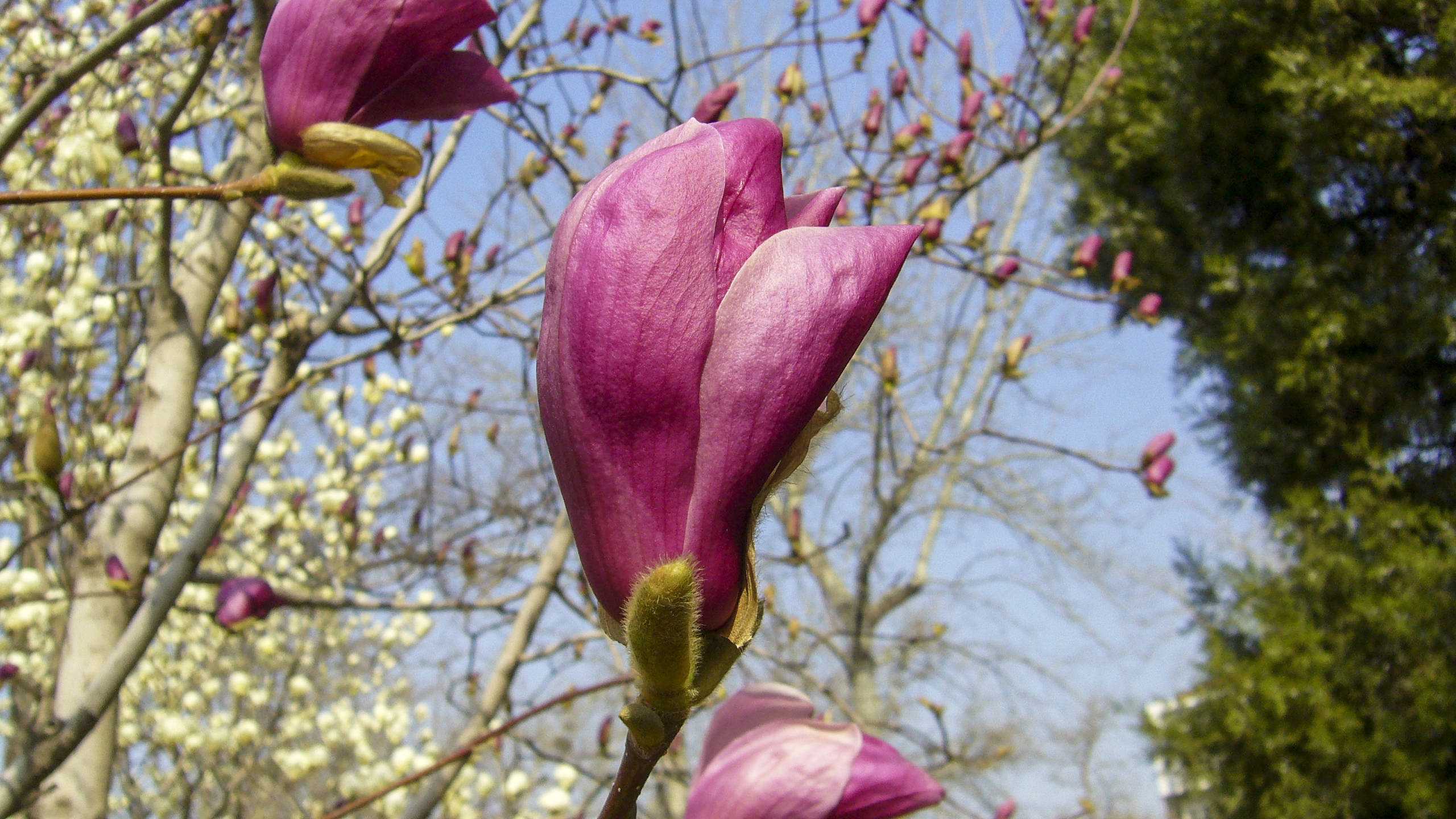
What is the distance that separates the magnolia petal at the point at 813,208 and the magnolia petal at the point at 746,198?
0.05 feet

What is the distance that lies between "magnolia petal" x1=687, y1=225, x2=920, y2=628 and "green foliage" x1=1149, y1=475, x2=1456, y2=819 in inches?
146

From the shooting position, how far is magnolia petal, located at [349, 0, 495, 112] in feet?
1.91

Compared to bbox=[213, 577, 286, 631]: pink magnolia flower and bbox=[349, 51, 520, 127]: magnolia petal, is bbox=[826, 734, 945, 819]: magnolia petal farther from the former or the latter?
bbox=[213, 577, 286, 631]: pink magnolia flower

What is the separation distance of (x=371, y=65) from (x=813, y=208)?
32 centimetres

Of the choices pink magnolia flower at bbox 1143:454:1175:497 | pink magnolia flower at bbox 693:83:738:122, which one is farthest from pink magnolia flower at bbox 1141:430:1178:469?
pink magnolia flower at bbox 693:83:738:122

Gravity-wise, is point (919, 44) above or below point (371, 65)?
above

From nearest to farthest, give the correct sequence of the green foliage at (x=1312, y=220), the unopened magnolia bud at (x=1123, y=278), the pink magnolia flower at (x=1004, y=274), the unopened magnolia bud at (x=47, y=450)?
the unopened magnolia bud at (x=47, y=450) → the pink magnolia flower at (x=1004, y=274) → the unopened magnolia bud at (x=1123, y=278) → the green foliage at (x=1312, y=220)

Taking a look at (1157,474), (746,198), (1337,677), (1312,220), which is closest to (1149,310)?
(1157,474)

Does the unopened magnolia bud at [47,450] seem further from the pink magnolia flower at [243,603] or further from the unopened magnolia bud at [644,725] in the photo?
the unopened magnolia bud at [644,725]

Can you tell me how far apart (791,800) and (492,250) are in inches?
79.3

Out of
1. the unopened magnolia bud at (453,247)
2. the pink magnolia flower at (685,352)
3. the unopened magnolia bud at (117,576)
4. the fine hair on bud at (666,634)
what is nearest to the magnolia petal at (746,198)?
the pink magnolia flower at (685,352)

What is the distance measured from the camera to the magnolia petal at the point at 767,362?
0.38m

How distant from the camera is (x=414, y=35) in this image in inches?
23.4

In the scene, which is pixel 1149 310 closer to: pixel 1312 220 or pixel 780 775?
pixel 1312 220
